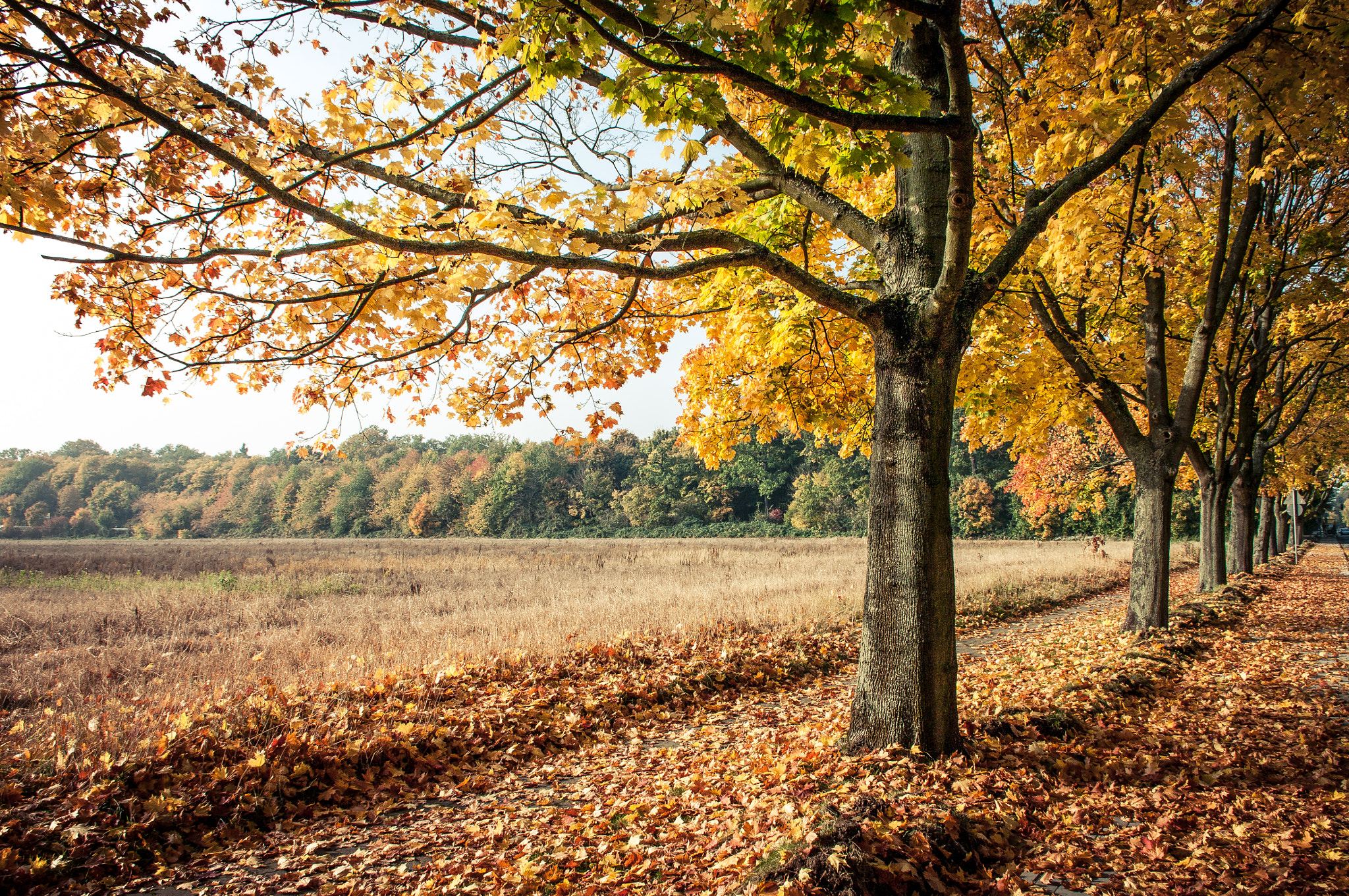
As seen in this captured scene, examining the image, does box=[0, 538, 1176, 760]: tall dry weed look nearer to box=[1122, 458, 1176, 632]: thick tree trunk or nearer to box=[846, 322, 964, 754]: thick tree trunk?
box=[1122, 458, 1176, 632]: thick tree trunk

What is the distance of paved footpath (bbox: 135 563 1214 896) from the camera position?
3.41 meters

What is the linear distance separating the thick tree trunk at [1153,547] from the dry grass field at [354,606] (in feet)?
13.0

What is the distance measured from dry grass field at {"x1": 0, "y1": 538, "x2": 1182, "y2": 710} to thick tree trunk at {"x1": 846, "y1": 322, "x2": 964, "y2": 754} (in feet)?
15.6

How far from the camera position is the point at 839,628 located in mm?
9828

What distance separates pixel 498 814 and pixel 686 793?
4.59 feet

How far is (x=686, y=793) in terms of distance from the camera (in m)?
4.22

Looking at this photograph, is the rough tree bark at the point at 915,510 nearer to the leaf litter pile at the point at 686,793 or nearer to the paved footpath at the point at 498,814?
the leaf litter pile at the point at 686,793

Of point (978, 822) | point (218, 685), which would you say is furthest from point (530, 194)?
point (218, 685)

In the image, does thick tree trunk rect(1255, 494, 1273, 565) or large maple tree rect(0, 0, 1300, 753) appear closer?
large maple tree rect(0, 0, 1300, 753)

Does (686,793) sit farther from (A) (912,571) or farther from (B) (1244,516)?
(B) (1244,516)

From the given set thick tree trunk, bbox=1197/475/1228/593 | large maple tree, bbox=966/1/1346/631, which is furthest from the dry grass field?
large maple tree, bbox=966/1/1346/631

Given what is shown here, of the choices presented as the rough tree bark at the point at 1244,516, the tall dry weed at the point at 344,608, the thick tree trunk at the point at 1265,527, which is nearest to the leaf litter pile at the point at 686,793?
the tall dry weed at the point at 344,608

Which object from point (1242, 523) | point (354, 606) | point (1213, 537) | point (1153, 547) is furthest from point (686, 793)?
point (1242, 523)

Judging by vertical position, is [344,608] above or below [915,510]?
below
